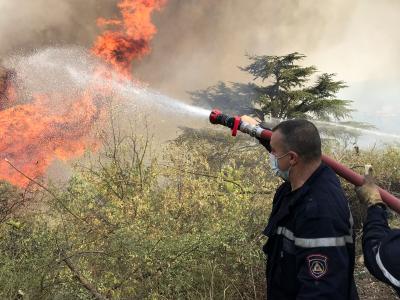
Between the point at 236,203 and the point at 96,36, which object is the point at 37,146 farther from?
the point at 236,203

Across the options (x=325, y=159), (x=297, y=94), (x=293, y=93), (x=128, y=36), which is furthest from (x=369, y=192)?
(x=128, y=36)

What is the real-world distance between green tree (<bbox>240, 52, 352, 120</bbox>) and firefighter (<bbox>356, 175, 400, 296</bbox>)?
14.7m

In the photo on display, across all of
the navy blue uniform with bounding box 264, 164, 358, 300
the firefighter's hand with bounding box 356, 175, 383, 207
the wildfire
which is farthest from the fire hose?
the wildfire

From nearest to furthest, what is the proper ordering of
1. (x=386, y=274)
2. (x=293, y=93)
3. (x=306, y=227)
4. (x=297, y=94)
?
1. (x=386, y=274)
2. (x=306, y=227)
3. (x=297, y=94)
4. (x=293, y=93)

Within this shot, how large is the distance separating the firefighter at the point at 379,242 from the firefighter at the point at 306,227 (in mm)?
96

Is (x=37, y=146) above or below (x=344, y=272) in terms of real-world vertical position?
below

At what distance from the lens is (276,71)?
17.2m

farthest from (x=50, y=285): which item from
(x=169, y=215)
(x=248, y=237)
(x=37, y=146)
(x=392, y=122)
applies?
(x=392, y=122)

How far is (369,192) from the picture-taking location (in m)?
2.11

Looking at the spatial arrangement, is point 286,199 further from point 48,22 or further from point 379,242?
point 48,22

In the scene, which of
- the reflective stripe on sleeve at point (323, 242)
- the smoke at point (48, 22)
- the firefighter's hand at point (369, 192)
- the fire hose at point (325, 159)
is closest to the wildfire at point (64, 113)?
the smoke at point (48, 22)

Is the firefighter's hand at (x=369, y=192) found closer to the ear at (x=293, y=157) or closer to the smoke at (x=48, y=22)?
the ear at (x=293, y=157)

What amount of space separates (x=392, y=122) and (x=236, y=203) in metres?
27.0

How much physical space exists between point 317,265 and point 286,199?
0.46 metres
